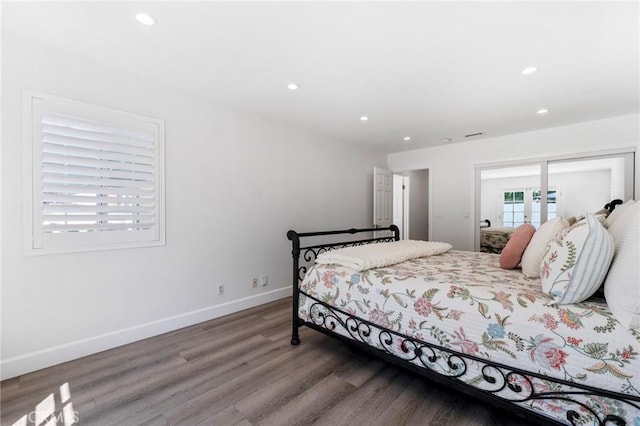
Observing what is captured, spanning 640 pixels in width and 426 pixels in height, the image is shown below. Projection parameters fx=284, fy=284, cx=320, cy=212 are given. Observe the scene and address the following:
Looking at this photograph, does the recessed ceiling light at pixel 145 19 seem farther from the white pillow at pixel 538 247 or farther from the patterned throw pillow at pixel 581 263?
the white pillow at pixel 538 247

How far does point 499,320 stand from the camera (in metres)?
1.45

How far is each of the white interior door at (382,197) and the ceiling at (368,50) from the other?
6.23ft

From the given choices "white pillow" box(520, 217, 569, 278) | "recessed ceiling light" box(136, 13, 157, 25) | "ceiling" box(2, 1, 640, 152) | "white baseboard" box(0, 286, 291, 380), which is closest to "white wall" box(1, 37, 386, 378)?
"white baseboard" box(0, 286, 291, 380)

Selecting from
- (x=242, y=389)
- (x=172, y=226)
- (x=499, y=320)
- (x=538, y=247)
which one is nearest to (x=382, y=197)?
(x=538, y=247)

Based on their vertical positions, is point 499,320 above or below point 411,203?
below

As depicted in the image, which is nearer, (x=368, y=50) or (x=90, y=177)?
(x=368, y=50)

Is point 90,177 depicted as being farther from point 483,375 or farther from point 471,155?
point 471,155

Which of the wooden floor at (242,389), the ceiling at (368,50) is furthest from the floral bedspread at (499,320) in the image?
the ceiling at (368,50)

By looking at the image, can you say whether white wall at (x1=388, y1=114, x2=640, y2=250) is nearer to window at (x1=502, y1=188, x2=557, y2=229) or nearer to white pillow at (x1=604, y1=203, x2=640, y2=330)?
window at (x1=502, y1=188, x2=557, y2=229)

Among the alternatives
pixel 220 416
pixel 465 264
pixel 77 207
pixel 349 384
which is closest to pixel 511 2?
pixel 465 264

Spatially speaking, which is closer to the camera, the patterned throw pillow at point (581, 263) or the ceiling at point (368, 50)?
the patterned throw pillow at point (581, 263)

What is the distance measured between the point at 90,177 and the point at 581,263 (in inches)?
129

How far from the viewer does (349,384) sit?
191cm

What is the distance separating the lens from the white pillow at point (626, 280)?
1.17m
